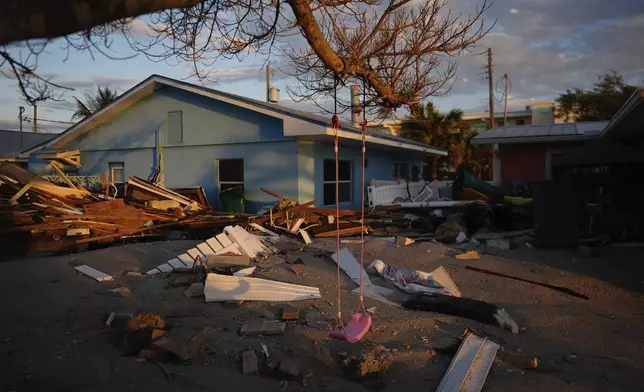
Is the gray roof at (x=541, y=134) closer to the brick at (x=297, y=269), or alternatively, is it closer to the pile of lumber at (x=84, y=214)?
the pile of lumber at (x=84, y=214)

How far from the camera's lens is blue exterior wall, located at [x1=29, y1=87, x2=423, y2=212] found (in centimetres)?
1498

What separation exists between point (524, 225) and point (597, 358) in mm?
8797

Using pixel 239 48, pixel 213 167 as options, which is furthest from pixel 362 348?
pixel 213 167

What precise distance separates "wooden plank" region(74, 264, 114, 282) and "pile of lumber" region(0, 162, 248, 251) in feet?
8.27

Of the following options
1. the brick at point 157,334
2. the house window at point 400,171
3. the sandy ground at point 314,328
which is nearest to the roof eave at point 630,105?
the sandy ground at point 314,328

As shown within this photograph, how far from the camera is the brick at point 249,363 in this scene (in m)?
4.41

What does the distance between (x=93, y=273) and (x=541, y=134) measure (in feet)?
50.4

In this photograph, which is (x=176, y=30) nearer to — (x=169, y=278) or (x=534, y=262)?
(x=169, y=278)

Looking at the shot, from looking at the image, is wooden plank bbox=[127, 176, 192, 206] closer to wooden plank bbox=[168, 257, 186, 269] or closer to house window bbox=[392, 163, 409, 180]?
wooden plank bbox=[168, 257, 186, 269]

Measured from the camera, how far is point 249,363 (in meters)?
4.48

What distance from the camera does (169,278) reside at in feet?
25.7

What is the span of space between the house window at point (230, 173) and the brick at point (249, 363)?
11426 millimetres

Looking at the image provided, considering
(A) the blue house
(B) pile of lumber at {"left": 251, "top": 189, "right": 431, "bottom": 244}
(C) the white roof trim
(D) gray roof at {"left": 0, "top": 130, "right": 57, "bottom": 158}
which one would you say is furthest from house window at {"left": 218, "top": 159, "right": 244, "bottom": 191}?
(D) gray roof at {"left": 0, "top": 130, "right": 57, "bottom": 158}

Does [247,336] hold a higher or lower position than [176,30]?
lower
